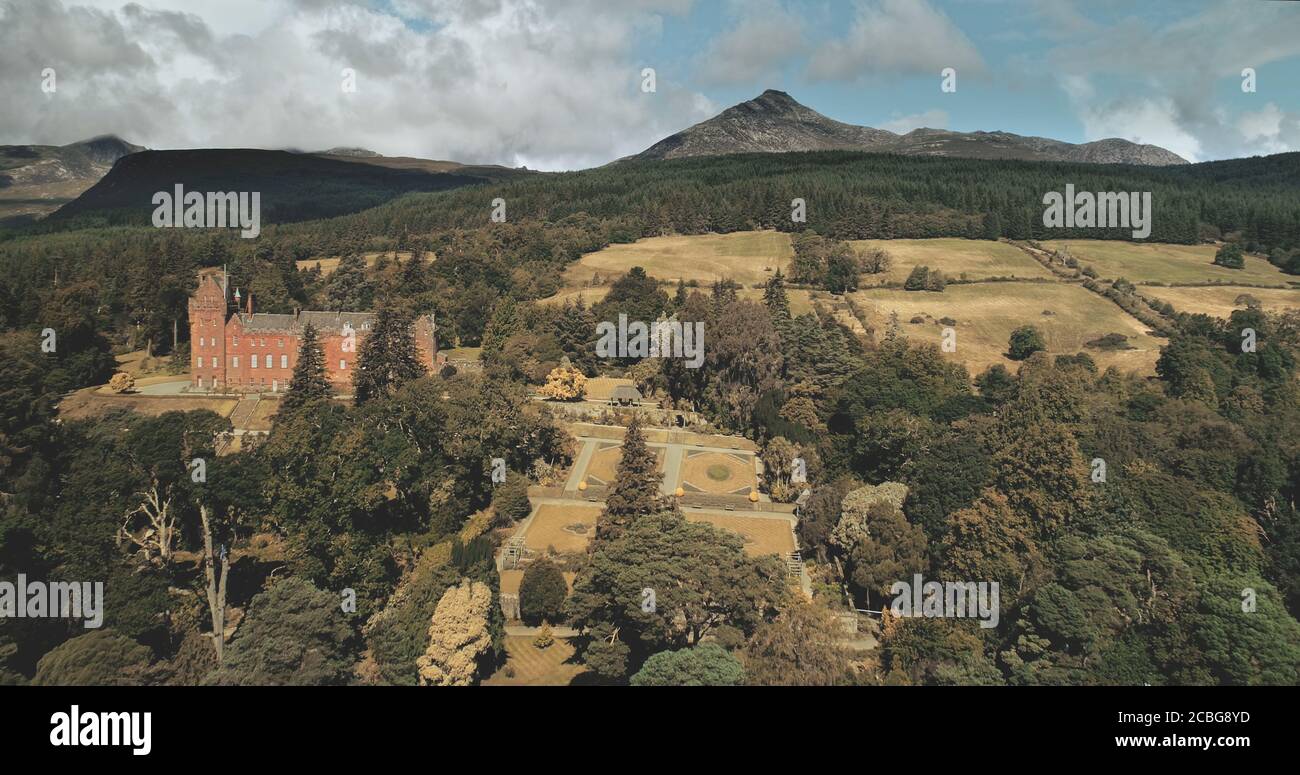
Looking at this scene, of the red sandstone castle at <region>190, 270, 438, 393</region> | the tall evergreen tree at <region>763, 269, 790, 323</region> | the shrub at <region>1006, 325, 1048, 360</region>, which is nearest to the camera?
the red sandstone castle at <region>190, 270, 438, 393</region>

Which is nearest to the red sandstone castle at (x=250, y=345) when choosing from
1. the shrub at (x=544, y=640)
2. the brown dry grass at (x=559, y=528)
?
the brown dry grass at (x=559, y=528)

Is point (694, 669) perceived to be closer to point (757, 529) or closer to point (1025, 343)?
point (757, 529)

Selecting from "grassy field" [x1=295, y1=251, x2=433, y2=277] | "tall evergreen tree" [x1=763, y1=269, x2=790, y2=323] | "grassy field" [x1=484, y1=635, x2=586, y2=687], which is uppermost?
"grassy field" [x1=295, y1=251, x2=433, y2=277]

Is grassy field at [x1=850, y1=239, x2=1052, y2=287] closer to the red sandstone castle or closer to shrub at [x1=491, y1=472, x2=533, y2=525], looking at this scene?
shrub at [x1=491, y1=472, x2=533, y2=525]

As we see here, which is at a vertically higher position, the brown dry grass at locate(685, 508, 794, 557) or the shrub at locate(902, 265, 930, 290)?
the shrub at locate(902, 265, 930, 290)

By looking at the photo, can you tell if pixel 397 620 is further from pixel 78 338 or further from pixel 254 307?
pixel 254 307

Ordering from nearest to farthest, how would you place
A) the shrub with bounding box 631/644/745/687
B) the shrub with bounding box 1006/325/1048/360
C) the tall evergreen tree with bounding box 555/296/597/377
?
the shrub with bounding box 631/644/745/687
the shrub with bounding box 1006/325/1048/360
the tall evergreen tree with bounding box 555/296/597/377

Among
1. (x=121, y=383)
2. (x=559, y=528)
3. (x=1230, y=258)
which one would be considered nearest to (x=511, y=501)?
(x=559, y=528)

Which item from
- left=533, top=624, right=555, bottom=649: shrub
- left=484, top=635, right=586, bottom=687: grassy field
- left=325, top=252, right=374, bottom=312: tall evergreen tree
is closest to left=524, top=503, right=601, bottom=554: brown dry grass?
left=533, top=624, right=555, bottom=649: shrub
